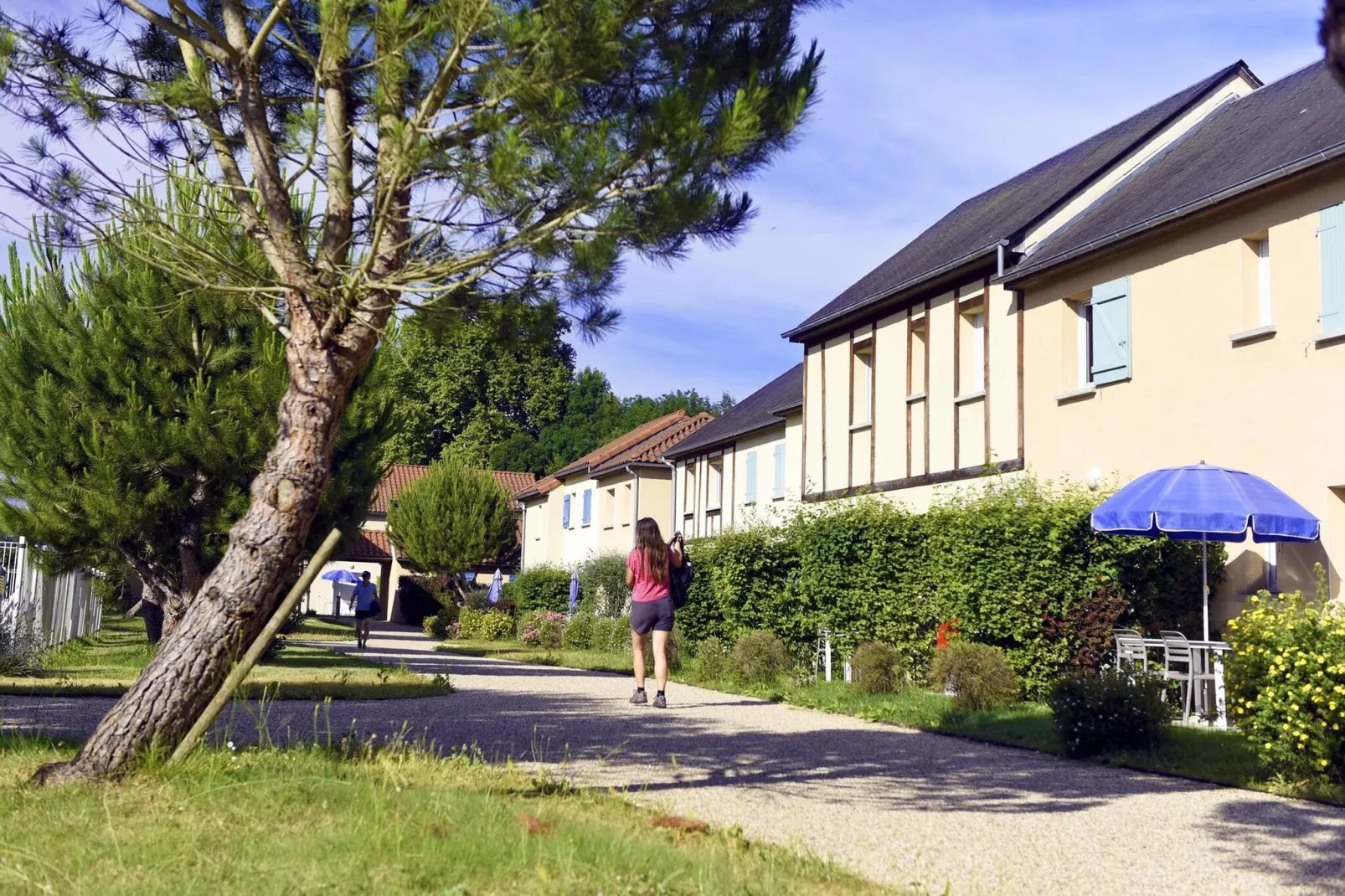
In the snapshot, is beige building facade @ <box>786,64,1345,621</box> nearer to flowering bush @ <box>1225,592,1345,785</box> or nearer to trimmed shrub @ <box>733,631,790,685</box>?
trimmed shrub @ <box>733,631,790,685</box>

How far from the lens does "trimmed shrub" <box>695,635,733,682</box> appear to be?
15539 millimetres


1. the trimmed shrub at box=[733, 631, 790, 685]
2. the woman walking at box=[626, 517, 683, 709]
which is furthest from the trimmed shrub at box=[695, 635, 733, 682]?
the woman walking at box=[626, 517, 683, 709]

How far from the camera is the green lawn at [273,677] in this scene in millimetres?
12172

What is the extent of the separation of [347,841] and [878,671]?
9.16m

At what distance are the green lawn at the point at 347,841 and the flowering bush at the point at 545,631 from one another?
1904cm

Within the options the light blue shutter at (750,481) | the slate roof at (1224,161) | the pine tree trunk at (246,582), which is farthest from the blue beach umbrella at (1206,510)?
the light blue shutter at (750,481)

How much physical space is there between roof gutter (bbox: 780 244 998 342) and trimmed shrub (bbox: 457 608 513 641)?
12205 millimetres

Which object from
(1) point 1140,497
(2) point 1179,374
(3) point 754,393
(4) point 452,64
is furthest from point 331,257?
(3) point 754,393

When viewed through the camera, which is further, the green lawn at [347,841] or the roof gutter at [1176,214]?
the roof gutter at [1176,214]

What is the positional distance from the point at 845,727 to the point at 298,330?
6201 mm

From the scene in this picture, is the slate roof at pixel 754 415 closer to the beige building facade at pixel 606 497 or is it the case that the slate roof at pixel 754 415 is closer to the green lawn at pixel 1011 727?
the beige building facade at pixel 606 497

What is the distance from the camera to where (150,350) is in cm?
1475

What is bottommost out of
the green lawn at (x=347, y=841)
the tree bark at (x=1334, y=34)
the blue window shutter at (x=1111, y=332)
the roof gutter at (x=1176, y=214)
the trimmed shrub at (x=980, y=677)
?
the green lawn at (x=347, y=841)

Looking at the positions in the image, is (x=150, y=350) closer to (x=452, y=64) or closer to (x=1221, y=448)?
(x=452, y=64)
